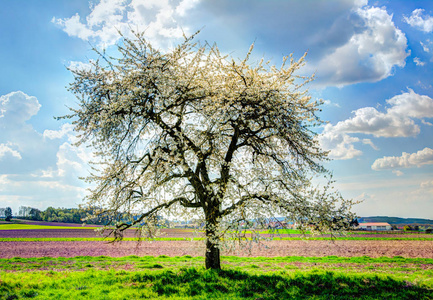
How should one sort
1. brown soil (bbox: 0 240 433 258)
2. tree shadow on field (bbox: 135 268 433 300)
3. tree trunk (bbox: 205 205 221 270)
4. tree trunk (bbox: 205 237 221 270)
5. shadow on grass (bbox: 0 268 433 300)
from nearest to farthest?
shadow on grass (bbox: 0 268 433 300) → tree shadow on field (bbox: 135 268 433 300) → tree trunk (bbox: 205 205 221 270) → tree trunk (bbox: 205 237 221 270) → brown soil (bbox: 0 240 433 258)

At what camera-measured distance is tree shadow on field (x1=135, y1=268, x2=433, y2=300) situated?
480 inches

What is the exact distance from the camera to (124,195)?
15.5 m

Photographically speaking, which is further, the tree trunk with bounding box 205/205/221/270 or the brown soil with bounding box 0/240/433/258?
the brown soil with bounding box 0/240/433/258

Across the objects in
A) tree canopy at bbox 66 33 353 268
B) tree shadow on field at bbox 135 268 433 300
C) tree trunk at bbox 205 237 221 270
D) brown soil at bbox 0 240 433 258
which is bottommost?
brown soil at bbox 0 240 433 258

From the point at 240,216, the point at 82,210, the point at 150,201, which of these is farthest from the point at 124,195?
the point at 240,216

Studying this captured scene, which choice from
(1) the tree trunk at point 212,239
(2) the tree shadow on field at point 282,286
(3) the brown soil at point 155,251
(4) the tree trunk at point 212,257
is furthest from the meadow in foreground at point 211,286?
(3) the brown soil at point 155,251

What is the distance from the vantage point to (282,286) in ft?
43.9

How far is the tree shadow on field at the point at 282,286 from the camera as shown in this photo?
12180 millimetres

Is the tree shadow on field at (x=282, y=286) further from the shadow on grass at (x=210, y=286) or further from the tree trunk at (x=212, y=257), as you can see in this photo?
the tree trunk at (x=212, y=257)

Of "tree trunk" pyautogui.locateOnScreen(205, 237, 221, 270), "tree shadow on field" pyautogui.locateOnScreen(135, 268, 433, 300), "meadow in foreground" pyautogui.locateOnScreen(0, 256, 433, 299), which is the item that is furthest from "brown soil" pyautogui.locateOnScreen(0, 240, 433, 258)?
"tree shadow on field" pyautogui.locateOnScreen(135, 268, 433, 300)

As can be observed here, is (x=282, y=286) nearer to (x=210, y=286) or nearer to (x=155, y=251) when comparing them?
(x=210, y=286)

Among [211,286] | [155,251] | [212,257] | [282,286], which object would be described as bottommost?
[155,251]

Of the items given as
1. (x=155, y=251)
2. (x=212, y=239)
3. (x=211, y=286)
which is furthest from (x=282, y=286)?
(x=155, y=251)

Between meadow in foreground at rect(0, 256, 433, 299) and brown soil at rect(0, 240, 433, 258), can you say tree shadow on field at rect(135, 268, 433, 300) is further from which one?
brown soil at rect(0, 240, 433, 258)
